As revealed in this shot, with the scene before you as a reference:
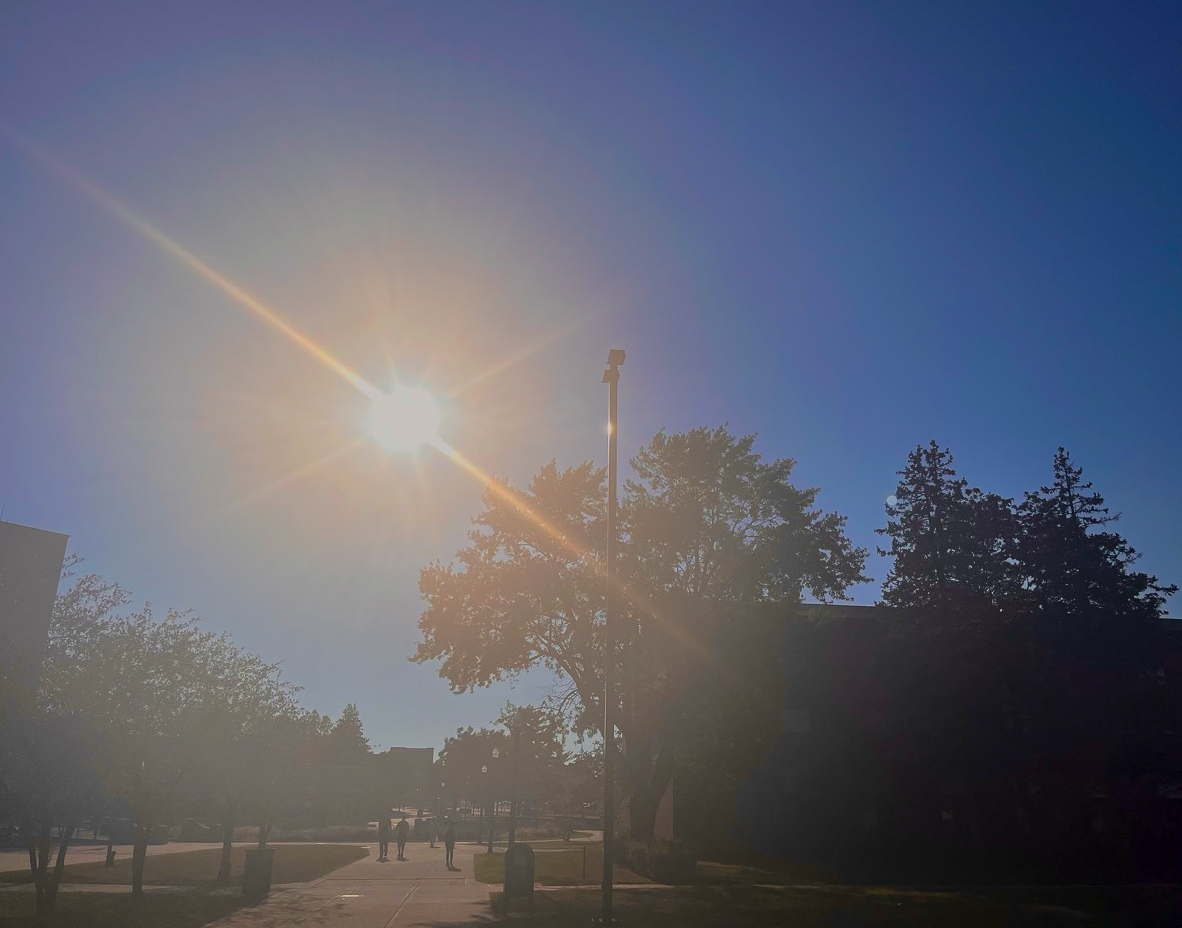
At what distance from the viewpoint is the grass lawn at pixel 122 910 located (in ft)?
54.7

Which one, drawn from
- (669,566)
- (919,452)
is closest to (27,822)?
(669,566)

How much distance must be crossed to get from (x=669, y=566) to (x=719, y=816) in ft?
52.1

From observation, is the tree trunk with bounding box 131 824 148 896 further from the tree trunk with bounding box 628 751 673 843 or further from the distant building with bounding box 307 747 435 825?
the distant building with bounding box 307 747 435 825

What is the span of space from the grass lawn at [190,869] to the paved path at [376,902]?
1.52 m

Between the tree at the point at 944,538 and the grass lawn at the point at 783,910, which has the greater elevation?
the tree at the point at 944,538

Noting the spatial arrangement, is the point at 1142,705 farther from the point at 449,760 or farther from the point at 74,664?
the point at 449,760

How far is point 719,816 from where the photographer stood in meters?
43.6

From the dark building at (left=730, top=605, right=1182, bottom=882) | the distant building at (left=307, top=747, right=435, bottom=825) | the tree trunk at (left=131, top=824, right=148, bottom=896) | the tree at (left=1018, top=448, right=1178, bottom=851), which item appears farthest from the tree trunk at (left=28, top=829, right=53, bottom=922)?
the distant building at (left=307, top=747, right=435, bottom=825)

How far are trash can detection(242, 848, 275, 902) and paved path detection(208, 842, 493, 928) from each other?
0.34 m

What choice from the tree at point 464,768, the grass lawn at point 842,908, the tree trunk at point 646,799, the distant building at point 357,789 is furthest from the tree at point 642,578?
the tree at point 464,768

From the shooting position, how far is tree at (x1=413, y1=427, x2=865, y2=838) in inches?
1287

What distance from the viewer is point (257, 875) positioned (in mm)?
23141

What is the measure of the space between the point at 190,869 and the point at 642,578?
1828 cm

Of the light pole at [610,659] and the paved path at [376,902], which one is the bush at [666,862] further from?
the light pole at [610,659]
